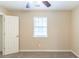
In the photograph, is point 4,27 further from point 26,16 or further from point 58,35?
point 58,35

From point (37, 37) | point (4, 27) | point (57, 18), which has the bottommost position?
point (37, 37)

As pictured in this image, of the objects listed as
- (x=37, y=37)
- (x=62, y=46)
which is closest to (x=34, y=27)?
(x=37, y=37)

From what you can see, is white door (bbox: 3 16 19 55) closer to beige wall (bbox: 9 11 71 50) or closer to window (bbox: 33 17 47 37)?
beige wall (bbox: 9 11 71 50)

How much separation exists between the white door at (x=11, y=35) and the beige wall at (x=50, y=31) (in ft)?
1.22

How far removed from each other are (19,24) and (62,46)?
260cm

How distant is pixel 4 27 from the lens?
612cm

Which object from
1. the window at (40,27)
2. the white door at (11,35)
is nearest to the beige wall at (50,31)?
the window at (40,27)

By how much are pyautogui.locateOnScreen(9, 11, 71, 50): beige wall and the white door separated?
373 mm

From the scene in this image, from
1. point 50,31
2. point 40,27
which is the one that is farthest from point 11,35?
point 50,31

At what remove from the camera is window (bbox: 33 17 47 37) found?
22.8ft

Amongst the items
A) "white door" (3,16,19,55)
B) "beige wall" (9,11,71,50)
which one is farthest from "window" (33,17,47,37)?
"white door" (3,16,19,55)

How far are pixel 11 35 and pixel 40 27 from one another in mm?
1609

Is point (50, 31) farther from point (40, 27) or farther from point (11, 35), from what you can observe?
point (11, 35)

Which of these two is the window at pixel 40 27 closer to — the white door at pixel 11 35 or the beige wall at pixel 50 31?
the beige wall at pixel 50 31
